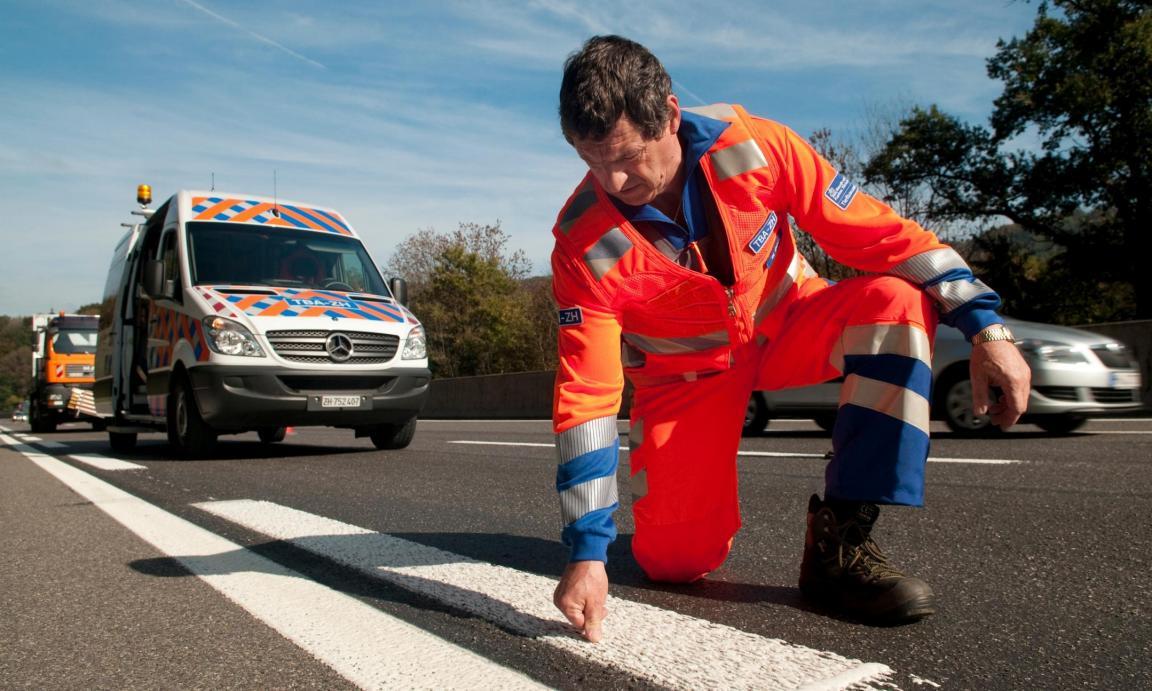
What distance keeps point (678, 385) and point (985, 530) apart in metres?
1.36

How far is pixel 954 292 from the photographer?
229 centimetres

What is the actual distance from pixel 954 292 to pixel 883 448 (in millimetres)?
425

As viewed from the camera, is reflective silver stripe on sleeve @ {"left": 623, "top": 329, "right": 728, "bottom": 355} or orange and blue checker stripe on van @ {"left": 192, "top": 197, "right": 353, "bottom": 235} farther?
orange and blue checker stripe on van @ {"left": 192, "top": 197, "right": 353, "bottom": 235}

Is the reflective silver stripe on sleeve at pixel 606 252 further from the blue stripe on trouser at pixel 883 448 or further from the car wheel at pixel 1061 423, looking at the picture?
the car wheel at pixel 1061 423

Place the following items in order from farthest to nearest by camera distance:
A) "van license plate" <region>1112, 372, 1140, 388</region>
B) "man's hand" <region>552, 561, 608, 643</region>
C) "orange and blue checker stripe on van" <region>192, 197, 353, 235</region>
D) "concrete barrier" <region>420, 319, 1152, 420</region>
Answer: "concrete barrier" <region>420, 319, 1152, 420</region> → "orange and blue checker stripe on van" <region>192, 197, 353, 235</region> → "van license plate" <region>1112, 372, 1140, 388</region> → "man's hand" <region>552, 561, 608, 643</region>

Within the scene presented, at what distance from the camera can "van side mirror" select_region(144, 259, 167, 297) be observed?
8094mm

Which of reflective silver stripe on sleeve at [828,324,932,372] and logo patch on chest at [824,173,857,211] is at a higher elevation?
logo patch on chest at [824,173,857,211]

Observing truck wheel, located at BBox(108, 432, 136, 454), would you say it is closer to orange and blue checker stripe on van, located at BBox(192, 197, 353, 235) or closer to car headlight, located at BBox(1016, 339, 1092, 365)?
→ orange and blue checker stripe on van, located at BBox(192, 197, 353, 235)

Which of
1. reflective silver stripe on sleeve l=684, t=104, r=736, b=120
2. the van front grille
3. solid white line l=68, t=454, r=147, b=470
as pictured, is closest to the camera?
reflective silver stripe on sleeve l=684, t=104, r=736, b=120

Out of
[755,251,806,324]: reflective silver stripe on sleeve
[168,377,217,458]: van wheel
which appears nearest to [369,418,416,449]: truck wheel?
[168,377,217,458]: van wheel

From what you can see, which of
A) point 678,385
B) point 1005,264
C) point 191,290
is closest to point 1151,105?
point 1005,264

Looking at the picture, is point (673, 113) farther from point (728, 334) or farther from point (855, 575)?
point (855, 575)

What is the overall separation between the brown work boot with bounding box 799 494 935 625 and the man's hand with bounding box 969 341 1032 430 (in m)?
0.36

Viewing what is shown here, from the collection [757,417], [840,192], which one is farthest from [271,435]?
[840,192]
